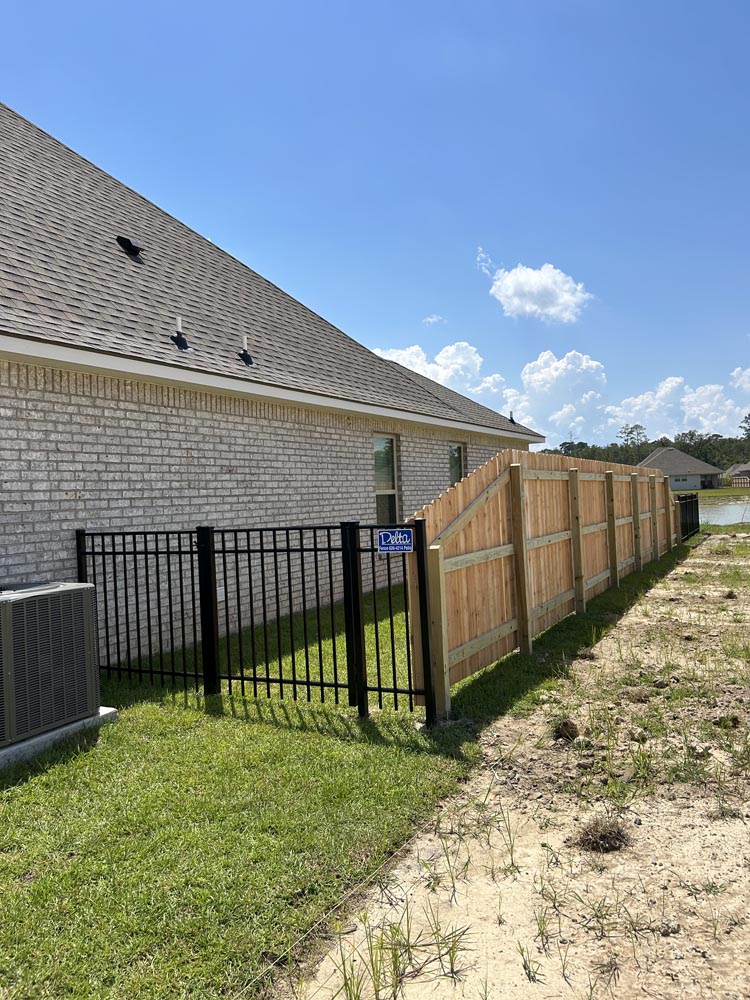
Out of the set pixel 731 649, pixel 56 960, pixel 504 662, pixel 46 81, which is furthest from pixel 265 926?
pixel 46 81

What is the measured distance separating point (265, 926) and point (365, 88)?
11.6 meters

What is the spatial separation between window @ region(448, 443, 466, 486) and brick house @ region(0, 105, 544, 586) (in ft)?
6.11

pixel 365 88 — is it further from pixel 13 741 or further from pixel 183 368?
pixel 13 741

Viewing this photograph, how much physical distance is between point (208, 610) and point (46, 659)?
1.35 metres

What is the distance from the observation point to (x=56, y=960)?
224 centimetres

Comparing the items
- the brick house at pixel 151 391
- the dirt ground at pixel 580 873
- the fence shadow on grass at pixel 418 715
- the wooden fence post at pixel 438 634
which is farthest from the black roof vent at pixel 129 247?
the dirt ground at pixel 580 873

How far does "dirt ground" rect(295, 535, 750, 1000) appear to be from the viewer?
7.08 ft

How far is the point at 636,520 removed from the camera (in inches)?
491

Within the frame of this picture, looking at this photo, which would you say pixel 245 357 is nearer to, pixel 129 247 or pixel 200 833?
pixel 129 247

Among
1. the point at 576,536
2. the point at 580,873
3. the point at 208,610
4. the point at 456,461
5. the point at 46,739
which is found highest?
the point at 456,461

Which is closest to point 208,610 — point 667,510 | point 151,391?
point 151,391

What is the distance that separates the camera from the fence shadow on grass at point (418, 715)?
170 inches

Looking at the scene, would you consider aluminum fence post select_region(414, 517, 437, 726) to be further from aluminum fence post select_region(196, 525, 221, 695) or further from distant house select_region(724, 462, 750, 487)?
distant house select_region(724, 462, 750, 487)

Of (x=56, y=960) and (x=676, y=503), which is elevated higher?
(x=676, y=503)
